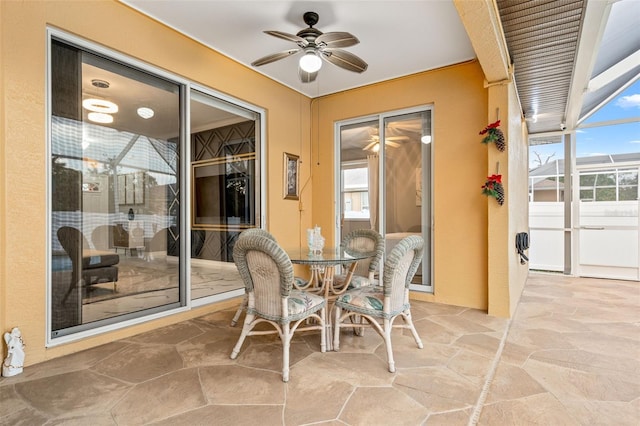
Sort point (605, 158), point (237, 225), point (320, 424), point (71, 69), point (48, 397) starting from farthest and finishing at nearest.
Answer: point (605, 158) < point (237, 225) < point (71, 69) < point (48, 397) < point (320, 424)

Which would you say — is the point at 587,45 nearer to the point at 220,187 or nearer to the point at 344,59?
the point at 344,59

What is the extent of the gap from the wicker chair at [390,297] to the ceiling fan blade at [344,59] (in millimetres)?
1698

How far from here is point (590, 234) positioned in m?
5.73

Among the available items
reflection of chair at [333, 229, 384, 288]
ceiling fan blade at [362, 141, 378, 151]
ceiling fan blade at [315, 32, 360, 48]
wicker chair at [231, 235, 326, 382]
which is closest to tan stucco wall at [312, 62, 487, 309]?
ceiling fan blade at [362, 141, 378, 151]

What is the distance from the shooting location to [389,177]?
466 centimetres

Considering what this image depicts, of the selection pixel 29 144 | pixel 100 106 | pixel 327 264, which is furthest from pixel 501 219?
pixel 29 144

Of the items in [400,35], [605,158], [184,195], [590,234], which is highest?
[400,35]

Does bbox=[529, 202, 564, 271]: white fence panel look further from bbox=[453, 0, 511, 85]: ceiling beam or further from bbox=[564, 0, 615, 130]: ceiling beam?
bbox=[453, 0, 511, 85]: ceiling beam

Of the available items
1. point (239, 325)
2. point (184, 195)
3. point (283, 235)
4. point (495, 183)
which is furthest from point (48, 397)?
point (495, 183)

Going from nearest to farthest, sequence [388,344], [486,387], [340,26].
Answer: [486,387] < [388,344] < [340,26]

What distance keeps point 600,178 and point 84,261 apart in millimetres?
7431

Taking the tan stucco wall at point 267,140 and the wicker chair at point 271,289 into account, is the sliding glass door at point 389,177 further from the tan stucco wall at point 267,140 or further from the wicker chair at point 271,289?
the wicker chair at point 271,289

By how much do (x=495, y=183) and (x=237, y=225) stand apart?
310 centimetres

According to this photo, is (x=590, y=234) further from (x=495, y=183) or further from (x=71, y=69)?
(x=71, y=69)
